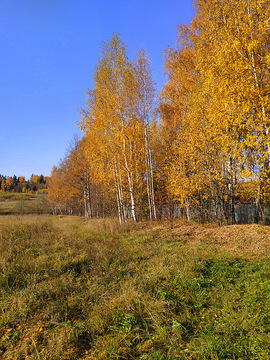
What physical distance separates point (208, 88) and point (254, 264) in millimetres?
7195

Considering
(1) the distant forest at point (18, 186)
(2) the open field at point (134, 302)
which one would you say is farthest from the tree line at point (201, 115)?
(1) the distant forest at point (18, 186)

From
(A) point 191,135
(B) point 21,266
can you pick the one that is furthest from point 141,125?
(B) point 21,266

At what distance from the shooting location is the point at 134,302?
3.86 m

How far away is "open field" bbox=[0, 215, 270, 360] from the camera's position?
9.52 feet

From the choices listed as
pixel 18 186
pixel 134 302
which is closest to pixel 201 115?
pixel 134 302

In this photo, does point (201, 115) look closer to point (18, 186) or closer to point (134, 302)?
point (134, 302)

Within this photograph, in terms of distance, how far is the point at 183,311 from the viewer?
3.73m

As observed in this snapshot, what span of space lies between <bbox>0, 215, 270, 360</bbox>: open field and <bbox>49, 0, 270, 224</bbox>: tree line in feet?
10.9

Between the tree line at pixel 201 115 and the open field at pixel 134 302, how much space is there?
10.9ft

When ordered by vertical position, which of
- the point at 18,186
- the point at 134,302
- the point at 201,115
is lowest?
the point at 134,302

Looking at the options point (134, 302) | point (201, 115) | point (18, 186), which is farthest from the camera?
point (18, 186)

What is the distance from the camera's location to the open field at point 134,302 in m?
2.90

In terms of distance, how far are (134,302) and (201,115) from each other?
27.7ft

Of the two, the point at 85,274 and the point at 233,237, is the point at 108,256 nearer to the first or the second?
the point at 85,274
